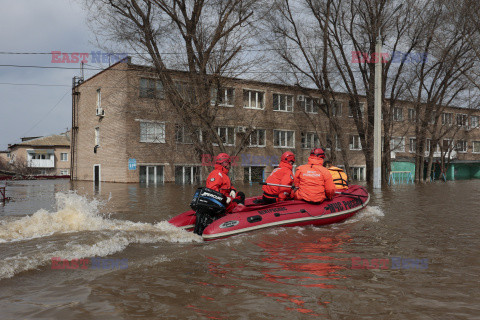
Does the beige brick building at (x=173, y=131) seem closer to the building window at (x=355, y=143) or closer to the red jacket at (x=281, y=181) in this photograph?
the building window at (x=355, y=143)

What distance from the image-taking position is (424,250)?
627 cm

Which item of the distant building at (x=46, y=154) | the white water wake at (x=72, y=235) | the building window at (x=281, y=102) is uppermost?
the building window at (x=281, y=102)

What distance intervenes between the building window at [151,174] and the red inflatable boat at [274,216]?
768 inches

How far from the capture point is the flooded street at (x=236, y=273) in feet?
12.3

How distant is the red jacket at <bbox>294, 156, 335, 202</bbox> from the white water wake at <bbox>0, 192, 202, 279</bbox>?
279 cm

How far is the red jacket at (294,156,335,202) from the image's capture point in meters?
8.78

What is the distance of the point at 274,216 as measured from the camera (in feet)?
26.6

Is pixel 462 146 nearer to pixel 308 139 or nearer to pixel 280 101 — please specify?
pixel 308 139

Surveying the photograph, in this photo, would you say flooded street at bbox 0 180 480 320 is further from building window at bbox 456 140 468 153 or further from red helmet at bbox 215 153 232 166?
building window at bbox 456 140 468 153

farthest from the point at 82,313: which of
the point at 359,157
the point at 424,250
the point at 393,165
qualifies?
the point at 393,165

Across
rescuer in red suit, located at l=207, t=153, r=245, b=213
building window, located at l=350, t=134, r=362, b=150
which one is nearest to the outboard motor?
rescuer in red suit, located at l=207, t=153, r=245, b=213

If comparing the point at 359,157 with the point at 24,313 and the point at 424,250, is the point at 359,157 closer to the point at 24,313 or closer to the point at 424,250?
the point at 424,250

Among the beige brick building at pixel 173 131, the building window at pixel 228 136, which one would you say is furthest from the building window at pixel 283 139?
the building window at pixel 228 136

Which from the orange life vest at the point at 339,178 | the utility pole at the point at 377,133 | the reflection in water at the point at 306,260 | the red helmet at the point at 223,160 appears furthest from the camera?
the utility pole at the point at 377,133
